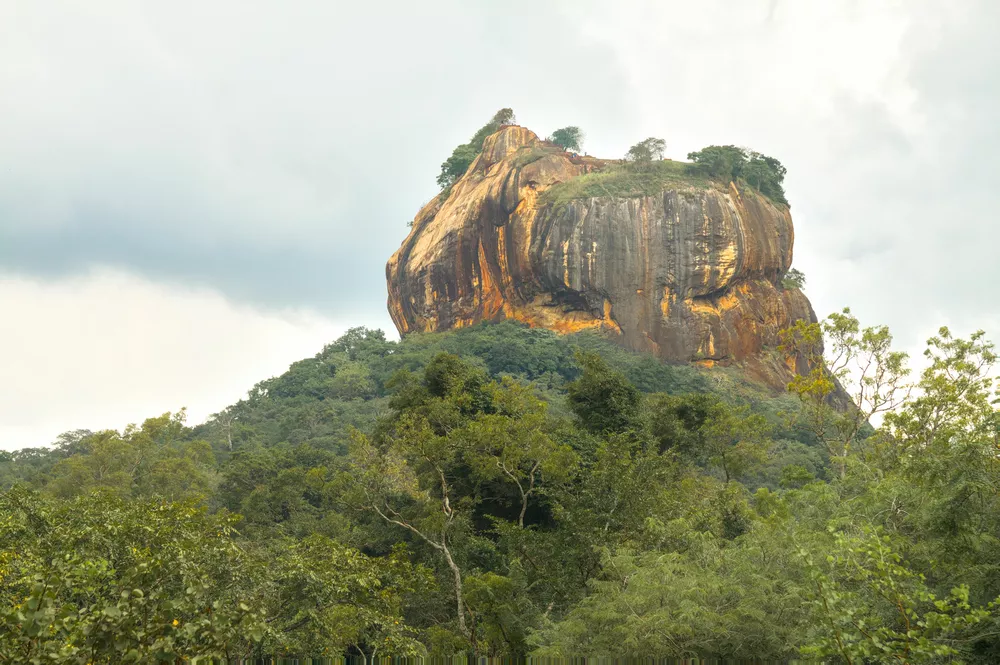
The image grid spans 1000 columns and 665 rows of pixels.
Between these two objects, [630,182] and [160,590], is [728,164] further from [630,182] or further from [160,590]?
[160,590]

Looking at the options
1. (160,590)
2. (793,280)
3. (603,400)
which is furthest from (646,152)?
(160,590)

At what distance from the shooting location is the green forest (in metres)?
5.77

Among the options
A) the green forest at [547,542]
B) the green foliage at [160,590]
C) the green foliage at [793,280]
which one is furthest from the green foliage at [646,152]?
the green foliage at [160,590]

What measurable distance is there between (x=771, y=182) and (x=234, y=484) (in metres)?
45.1

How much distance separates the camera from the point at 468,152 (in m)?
69.4

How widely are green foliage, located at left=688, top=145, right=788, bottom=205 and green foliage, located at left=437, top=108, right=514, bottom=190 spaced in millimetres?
17184

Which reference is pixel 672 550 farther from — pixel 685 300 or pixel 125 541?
pixel 685 300

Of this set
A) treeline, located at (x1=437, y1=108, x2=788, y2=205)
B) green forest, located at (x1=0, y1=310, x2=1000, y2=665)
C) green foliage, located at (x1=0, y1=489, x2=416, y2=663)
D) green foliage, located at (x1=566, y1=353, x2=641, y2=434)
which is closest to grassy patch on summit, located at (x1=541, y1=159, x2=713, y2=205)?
treeline, located at (x1=437, y1=108, x2=788, y2=205)

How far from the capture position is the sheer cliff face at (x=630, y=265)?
53094 mm

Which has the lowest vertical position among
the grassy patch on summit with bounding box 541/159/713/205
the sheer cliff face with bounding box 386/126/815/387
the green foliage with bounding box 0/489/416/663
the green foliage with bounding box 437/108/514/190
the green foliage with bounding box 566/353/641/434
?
the green foliage with bounding box 0/489/416/663

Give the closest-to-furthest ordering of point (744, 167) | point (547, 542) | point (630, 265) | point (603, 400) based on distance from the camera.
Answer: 1. point (547, 542)
2. point (603, 400)
3. point (630, 265)
4. point (744, 167)

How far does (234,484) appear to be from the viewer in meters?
28.9

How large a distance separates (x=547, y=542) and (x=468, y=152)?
2300 inches

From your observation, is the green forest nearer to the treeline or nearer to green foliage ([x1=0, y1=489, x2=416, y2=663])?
green foliage ([x1=0, y1=489, x2=416, y2=663])
